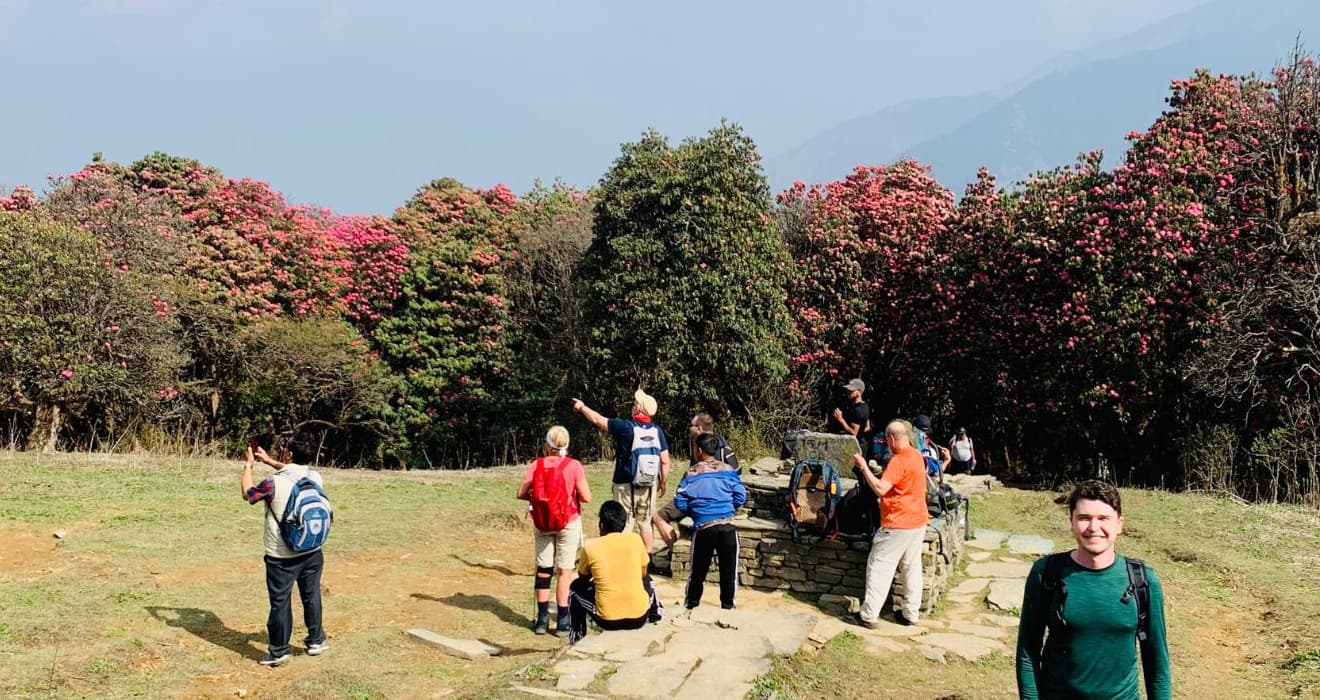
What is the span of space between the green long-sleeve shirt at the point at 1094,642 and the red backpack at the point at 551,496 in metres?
4.38

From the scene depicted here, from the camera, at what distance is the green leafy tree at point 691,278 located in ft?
63.0

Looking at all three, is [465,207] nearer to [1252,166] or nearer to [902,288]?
[902,288]

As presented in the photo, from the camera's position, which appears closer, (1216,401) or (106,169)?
(1216,401)

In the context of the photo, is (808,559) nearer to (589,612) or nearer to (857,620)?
(857,620)

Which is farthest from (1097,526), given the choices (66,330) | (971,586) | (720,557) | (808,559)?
(66,330)

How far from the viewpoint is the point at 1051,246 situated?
17.3 metres

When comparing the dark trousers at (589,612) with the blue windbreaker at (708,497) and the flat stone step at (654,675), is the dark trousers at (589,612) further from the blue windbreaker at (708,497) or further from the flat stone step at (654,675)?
the blue windbreaker at (708,497)

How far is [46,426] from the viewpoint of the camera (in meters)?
16.9

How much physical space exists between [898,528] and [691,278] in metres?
11.9

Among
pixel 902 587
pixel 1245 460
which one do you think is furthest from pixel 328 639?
pixel 1245 460

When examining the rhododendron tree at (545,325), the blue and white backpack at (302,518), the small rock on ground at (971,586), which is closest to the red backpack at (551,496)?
the blue and white backpack at (302,518)

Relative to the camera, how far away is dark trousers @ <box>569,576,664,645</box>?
6.34m

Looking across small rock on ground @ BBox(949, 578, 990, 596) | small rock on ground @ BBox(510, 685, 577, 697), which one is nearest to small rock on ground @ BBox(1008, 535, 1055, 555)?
small rock on ground @ BBox(949, 578, 990, 596)

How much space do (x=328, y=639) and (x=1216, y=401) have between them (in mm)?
16020
